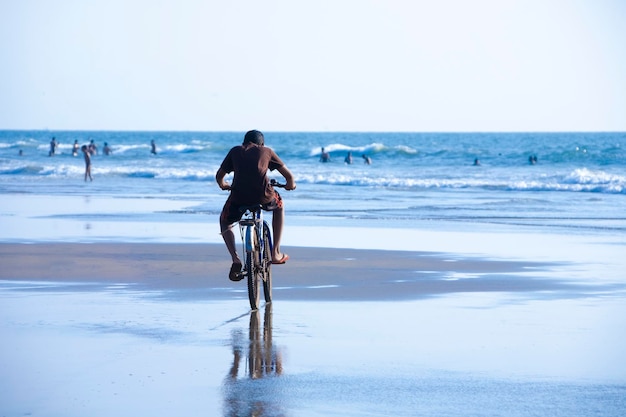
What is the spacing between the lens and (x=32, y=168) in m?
55.6

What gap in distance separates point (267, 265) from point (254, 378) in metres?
3.48

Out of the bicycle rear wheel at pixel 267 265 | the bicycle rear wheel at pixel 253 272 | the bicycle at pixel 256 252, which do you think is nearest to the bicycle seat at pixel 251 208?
the bicycle at pixel 256 252

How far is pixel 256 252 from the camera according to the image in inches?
415

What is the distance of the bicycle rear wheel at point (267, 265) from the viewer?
10664 mm

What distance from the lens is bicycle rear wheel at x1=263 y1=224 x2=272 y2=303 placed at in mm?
10664

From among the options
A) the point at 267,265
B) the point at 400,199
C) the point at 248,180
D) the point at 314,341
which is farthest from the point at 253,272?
the point at 400,199

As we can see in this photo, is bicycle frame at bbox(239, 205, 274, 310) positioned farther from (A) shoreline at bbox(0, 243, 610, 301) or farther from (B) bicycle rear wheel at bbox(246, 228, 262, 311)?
(A) shoreline at bbox(0, 243, 610, 301)

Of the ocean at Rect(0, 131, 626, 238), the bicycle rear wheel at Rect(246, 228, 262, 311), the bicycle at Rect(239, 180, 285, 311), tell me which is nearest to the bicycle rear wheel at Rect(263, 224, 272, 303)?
the bicycle at Rect(239, 180, 285, 311)

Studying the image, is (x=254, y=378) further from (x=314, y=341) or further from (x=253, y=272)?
(x=253, y=272)

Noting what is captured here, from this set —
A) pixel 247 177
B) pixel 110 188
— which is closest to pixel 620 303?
pixel 247 177

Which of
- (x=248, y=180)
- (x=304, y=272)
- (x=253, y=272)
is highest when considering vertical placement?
(x=248, y=180)

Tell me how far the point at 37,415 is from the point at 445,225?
603 inches

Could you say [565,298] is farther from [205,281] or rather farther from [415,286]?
[205,281]

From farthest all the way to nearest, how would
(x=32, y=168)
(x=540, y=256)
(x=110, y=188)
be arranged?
(x=32, y=168), (x=110, y=188), (x=540, y=256)
